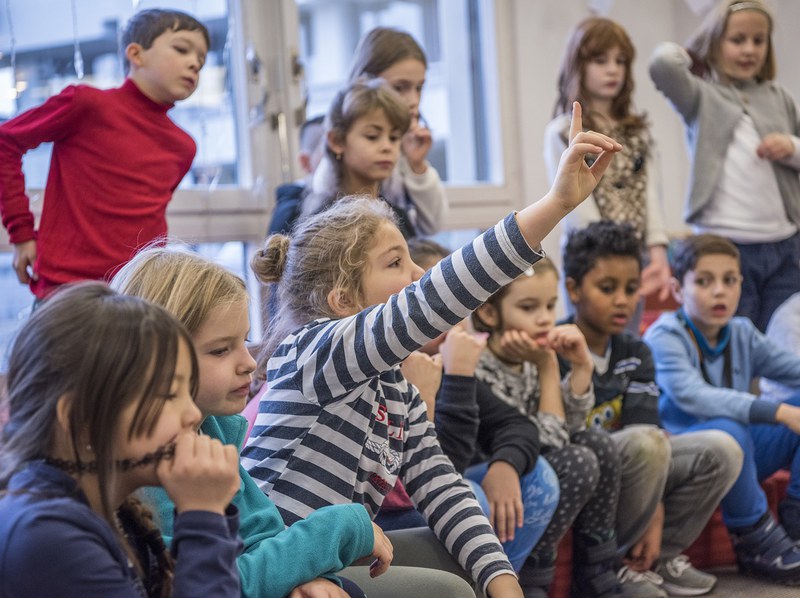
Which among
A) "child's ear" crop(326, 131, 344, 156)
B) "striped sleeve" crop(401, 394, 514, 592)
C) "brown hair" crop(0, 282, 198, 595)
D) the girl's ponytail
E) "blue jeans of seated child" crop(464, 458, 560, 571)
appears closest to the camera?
"brown hair" crop(0, 282, 198, 595)

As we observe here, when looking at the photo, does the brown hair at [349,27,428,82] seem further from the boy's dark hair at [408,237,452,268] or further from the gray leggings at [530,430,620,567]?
the gray leggings at [530,430,620,567]

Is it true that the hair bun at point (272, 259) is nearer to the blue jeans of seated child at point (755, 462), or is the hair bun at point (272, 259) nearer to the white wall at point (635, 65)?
the blue jeans of seated child at point (755, 462)

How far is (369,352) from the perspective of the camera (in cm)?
127

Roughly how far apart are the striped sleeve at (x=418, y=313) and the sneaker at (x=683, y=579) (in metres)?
1.23

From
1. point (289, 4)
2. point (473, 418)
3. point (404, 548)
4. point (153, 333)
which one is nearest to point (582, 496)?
point (473, 418)

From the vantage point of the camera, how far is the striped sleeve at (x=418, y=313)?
1.20m

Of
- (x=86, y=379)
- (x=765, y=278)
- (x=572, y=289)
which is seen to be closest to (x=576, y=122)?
(x=86, y=379)

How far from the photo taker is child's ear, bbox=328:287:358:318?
1475 millimetres

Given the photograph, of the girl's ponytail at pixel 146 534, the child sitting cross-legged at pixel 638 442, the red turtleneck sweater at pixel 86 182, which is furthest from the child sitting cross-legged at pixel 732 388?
the girl's ponytail at pixel 146 534

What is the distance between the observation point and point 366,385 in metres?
1.40

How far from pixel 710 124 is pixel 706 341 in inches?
27.6

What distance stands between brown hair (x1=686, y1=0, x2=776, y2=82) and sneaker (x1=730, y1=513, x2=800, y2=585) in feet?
4.39

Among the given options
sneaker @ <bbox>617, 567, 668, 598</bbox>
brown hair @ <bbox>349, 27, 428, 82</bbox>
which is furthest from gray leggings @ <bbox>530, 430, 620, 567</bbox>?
brown hair @ <bbox>349, 27, 428, 82</bbox>

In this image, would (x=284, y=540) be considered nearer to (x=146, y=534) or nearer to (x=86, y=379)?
(x=146, y=534)
